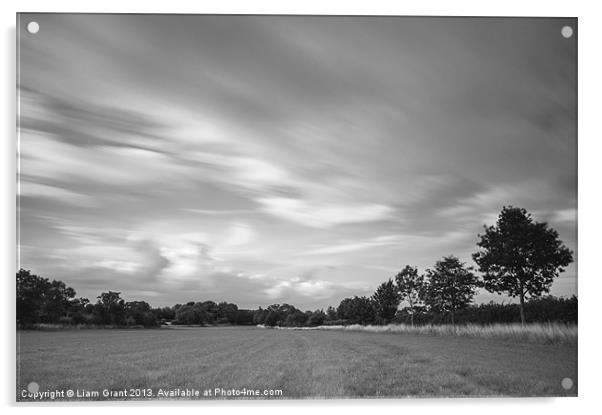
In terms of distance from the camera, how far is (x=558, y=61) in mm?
7055

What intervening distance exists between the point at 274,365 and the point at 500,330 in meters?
3.87

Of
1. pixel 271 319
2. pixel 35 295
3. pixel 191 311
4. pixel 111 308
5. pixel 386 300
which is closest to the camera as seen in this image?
pixel 35 295

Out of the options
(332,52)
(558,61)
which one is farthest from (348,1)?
(558,61)

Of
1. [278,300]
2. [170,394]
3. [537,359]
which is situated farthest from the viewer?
[278,300]

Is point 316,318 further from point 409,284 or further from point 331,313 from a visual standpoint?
point 409,284

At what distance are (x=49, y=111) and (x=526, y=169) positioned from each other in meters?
6.37

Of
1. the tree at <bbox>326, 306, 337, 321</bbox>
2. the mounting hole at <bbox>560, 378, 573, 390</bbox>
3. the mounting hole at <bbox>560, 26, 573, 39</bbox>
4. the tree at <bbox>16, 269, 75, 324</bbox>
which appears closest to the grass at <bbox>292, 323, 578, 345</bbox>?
the tree at <bbox>326, 306, 337, 321</bbox>

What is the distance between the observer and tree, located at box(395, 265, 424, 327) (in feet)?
24.4

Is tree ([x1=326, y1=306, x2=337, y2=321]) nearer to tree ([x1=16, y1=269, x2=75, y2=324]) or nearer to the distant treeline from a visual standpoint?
the distant treeline

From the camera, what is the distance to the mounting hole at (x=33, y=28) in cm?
669

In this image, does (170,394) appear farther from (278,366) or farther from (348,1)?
(348,1)

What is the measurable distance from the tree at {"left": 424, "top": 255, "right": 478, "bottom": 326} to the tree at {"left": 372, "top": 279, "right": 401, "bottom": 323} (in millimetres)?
550
